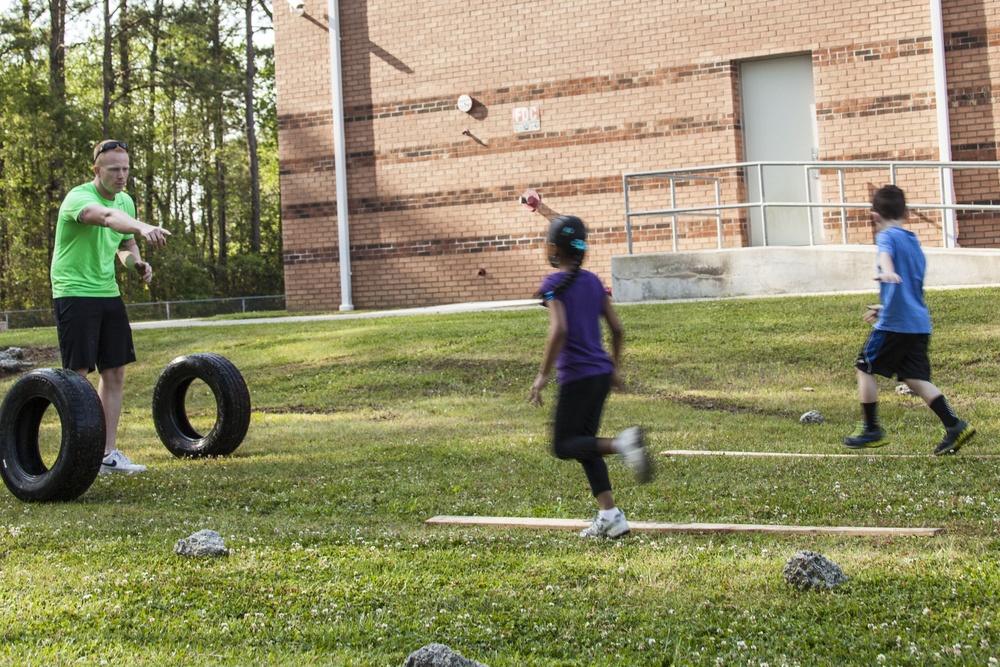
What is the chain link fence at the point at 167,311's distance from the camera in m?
28.2

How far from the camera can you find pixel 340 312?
67.8ft

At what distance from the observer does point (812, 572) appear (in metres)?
4.05

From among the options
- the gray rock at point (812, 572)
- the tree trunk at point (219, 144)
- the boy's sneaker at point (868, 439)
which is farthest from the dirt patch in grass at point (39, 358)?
the tree trunk at point (219, 144)

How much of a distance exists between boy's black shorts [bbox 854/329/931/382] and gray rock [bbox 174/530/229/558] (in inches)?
181

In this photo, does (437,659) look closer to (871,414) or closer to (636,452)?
(636,452)

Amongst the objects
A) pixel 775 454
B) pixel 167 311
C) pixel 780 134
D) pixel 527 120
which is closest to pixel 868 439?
pixel 775 454

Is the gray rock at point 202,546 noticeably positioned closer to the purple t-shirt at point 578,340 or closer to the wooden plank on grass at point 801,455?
the purple t-shirt at point 578,340

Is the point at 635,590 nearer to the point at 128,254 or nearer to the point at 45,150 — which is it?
the point at 128,254

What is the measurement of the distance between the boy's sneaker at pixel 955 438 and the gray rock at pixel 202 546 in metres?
4.70

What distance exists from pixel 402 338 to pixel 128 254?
6731mm

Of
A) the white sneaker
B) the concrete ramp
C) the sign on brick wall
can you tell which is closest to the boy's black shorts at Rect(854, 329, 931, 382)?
the white sneaker

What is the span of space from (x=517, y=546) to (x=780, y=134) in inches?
607

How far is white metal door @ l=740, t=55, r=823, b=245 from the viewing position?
1862 cm

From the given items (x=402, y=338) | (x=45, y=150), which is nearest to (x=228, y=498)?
(x=402, y=338)
